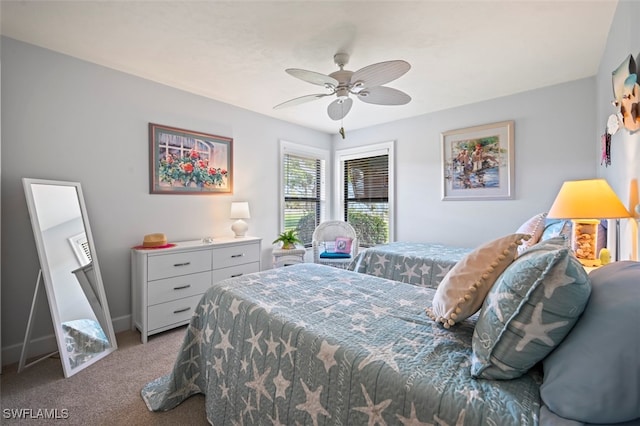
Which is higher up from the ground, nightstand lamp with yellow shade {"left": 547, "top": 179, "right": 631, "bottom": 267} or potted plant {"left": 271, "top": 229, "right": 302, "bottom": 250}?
nightstand lamp with yellow shade {"left": 547, "top": 179, "right": 631, "bottom": 267}

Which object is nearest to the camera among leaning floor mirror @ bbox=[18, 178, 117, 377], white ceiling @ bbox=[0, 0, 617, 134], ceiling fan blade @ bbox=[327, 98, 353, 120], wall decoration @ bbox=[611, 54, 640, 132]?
wall decoration @ bbox=[611, 54, 640, 132]

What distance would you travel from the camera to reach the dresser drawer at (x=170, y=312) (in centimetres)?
250

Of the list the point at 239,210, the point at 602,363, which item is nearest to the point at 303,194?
the point at 239,210

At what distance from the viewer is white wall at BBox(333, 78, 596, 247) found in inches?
113

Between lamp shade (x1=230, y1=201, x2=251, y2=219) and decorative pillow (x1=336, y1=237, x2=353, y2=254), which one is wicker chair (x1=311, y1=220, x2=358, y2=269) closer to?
decorative pillow (x1=336, y1=237, x2=353, y2=254)

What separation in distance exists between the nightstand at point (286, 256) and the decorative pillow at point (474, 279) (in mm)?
2774

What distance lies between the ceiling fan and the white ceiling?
30 centimetres

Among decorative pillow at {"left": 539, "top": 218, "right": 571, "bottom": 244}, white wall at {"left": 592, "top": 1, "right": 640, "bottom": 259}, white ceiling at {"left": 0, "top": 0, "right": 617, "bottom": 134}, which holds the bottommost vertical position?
decorative pillow at {"left": 539, "top": 218, "right": 571, "bottom": 244}

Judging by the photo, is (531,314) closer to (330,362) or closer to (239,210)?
→ (330,362)

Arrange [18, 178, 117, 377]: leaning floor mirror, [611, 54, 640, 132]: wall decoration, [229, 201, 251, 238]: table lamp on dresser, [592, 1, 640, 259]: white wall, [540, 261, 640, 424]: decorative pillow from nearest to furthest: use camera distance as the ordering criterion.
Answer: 1. [540, 261, 640, 424]: decorative pillow
2. [611, 54, 640, 132]: wall decoration
3. [592, 1, 640, 259]: white wall
4. [18, 178, 117, 377]: leaning floor mirror
5. [229, 201, 251, 238]: table lamp on dresser

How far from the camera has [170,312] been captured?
2617 millimetres

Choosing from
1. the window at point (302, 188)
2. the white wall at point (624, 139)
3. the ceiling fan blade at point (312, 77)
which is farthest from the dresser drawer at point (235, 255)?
the white wall at point (624, 139)

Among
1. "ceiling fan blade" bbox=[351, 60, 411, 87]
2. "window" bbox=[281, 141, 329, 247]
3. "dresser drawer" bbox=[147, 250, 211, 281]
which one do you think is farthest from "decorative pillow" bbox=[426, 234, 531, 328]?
"window" bbox=[281, 141, 329, 247]

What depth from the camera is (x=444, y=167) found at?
12.2 ft
